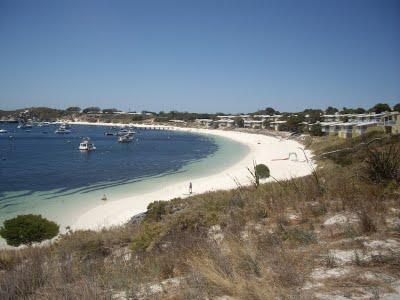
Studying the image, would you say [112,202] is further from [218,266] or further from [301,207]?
[218,266]

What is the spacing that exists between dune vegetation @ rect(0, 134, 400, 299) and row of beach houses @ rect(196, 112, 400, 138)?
3218 centimetres

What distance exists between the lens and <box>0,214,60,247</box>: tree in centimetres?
1559

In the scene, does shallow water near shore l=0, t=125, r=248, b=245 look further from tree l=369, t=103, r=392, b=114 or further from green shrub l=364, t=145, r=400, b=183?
tree l=369, t=103, r=392, b=114

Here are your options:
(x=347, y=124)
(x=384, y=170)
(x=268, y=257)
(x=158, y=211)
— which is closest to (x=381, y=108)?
(x=347, y=124)

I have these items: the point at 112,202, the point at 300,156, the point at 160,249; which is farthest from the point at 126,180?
the point at 160,249

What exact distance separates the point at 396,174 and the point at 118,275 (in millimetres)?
6602

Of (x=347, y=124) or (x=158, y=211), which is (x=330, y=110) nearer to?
(x=347, y=124)

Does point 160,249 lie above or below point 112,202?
above

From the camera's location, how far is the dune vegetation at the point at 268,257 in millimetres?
3625

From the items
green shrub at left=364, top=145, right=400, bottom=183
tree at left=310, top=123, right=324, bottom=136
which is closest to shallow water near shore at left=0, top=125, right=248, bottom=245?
green shrub at left=364, top=145, right=400, bottom=183

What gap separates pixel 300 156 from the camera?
183 ft

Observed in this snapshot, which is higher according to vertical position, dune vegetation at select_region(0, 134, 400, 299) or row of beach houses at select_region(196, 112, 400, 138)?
row of beach houses at select_region(196, 112, 400, 138)

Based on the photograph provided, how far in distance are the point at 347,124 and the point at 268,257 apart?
6299cm

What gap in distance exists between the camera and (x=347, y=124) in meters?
61.2
